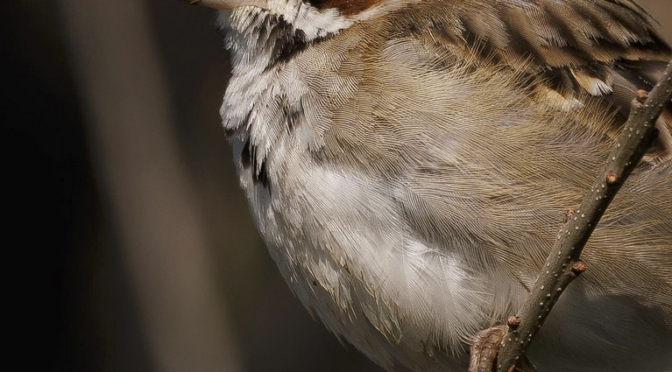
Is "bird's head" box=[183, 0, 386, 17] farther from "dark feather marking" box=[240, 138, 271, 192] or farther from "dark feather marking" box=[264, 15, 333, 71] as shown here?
"dark feather marking" box=[240, 138, 271, 192]

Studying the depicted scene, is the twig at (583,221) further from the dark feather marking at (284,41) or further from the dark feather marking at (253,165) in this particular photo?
the dark feather marking at (284,41)

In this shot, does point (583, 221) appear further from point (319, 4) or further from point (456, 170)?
point (319, 4)

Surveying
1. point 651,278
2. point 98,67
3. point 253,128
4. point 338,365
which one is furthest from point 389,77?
point 338,365

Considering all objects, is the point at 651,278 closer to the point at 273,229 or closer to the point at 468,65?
the point at 468,65

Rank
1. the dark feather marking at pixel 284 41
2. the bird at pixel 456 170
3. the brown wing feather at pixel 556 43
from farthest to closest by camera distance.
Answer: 1. the dark feather marking at pixel 284 41
2. the brown wing feather at pixel 556 43
3. the bird at pixel 456 170

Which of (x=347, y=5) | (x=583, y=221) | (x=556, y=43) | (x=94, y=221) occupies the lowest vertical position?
(x=94, y=221)

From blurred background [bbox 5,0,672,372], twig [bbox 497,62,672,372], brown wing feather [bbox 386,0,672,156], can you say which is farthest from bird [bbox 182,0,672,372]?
blurred background [bbox 5,0,672,372]

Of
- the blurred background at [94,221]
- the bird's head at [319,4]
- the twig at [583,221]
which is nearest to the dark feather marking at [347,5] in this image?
the bird's head at [319,4]

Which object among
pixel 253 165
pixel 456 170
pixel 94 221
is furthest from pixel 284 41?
pixel 94 221
